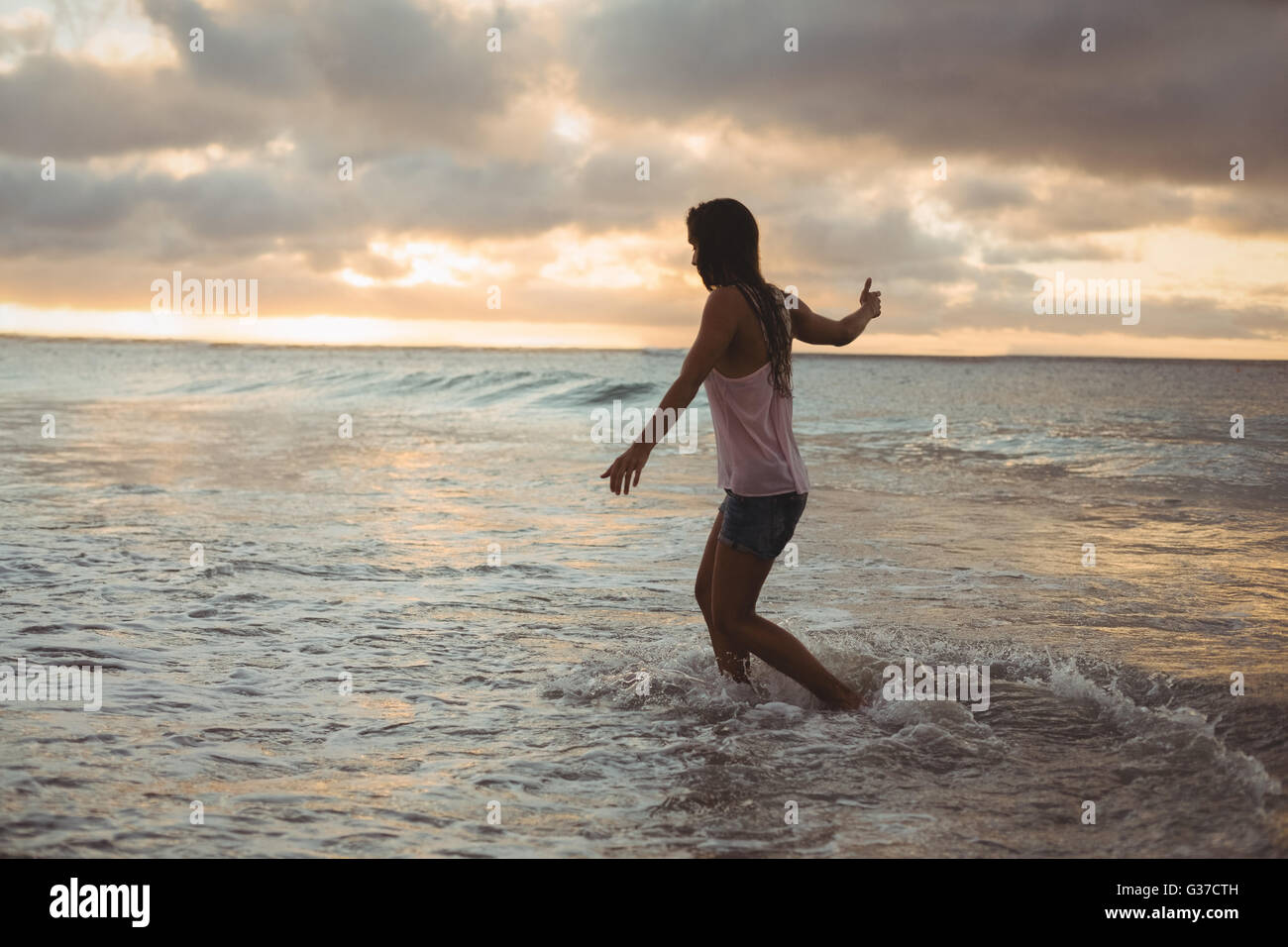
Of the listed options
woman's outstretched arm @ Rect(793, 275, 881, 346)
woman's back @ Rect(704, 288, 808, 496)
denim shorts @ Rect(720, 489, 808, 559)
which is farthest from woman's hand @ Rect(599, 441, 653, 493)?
woman's outstretched arm @ Rect(793, 275, 881, 346)

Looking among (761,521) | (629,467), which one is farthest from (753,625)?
(629,467)

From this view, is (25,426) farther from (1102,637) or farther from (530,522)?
(1102,637)

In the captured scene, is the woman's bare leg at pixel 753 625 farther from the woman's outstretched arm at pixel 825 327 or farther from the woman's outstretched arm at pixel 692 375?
Result: the woman's outstretched arm at pixel 825 327

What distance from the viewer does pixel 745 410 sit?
13.5 ft

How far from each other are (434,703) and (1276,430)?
76.7 ft

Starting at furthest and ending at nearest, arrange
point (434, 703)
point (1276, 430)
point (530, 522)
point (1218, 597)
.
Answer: point (1276, 430) < point (530, 522) < point (1218, 597) < point (434, 703)

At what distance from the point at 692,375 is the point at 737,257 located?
0.56m

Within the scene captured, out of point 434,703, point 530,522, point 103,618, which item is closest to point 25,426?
point 530,522

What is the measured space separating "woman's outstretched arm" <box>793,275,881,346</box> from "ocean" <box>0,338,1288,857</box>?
153 cm

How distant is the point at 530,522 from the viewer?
9836mm

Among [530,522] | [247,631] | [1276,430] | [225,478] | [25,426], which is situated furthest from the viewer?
[1276,430]

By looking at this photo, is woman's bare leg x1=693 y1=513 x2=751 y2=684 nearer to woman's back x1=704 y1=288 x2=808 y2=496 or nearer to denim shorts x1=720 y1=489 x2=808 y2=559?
denim shorts x1=720 y1=489 x2=808 y2=559
